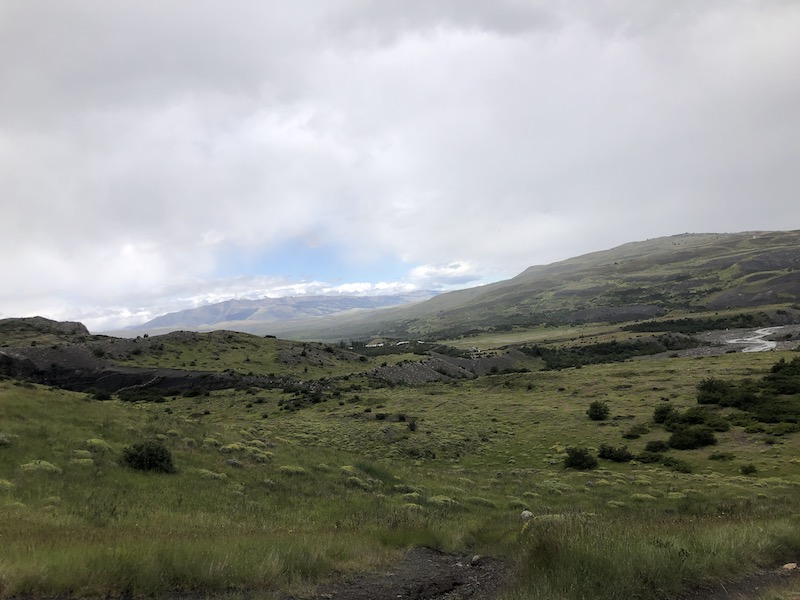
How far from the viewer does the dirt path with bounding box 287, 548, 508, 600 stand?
27.4ft

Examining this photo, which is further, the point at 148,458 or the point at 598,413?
the point at 598,413

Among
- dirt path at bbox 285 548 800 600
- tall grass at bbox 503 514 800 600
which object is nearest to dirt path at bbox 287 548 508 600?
dirt path at bbox 285 548 800 600

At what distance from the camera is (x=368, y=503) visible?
17.4 m

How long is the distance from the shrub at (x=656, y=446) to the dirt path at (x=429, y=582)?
30263mm

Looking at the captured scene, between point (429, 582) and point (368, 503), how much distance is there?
8493mm

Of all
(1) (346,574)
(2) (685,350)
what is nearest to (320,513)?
(1) (346,574)

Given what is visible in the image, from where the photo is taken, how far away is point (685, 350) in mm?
105312

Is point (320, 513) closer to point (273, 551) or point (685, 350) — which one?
point (273, 551)

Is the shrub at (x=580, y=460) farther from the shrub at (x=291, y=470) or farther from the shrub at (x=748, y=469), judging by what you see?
the shrub at (x=291, y=470)

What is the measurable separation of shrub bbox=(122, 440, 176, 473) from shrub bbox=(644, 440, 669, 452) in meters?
35.1

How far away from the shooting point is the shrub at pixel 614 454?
3300 centimetres

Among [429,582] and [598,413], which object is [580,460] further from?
[429,582]

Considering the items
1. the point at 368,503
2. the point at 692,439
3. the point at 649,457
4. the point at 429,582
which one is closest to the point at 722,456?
the point at 692,439

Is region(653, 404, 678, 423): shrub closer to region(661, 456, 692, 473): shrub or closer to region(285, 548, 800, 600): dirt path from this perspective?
region(661, 456, 692, 473): shrub
